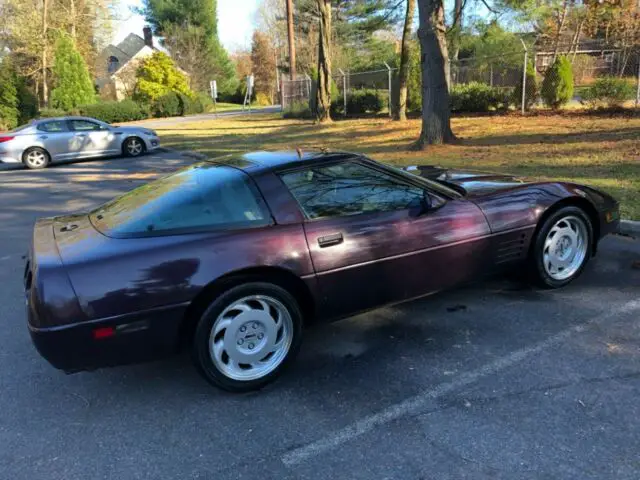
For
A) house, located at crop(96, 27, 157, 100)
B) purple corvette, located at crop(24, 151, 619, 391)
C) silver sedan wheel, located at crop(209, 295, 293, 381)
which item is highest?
house, located at crop(96, 27, 157, 100)

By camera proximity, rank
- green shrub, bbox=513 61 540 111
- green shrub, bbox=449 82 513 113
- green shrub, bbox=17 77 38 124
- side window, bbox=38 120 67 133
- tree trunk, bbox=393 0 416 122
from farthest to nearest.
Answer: green shrub, bbox=17 77 38 124, green shrub, bbox=449 82 513 113, tree trunk, bbox=393 0 416 122, green shrub, bbox=513 61 540 111, side window, bbox=38 120 67 133

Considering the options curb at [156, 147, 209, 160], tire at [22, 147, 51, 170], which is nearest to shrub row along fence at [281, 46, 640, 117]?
curb at [156, 147, 209, 160]

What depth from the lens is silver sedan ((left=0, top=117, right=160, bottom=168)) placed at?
14719mm

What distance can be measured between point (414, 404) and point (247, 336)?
102 centimetres

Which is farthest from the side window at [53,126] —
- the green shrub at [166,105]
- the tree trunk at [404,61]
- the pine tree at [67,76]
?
the green shrub at [166,105]

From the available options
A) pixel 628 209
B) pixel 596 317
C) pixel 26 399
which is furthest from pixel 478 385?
pixel 628 209

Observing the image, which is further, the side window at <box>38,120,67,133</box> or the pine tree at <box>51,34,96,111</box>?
the pine tree at <box>51,34,96,111</box>

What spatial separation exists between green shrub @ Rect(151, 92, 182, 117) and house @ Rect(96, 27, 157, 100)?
891 centimetres

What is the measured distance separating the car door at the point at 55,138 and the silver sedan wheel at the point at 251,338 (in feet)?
46.9

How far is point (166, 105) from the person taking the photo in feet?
137

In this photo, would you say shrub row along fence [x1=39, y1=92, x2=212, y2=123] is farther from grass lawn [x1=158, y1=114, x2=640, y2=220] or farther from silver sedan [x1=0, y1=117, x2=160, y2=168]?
silver sedan [x1=0, y1=117, x2=160, y2=168]

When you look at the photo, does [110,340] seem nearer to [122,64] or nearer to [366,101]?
[366,101]

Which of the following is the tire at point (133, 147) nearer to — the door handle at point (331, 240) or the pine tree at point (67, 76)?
the door handle at point (331, 240)

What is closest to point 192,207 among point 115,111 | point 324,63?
point 324,63
